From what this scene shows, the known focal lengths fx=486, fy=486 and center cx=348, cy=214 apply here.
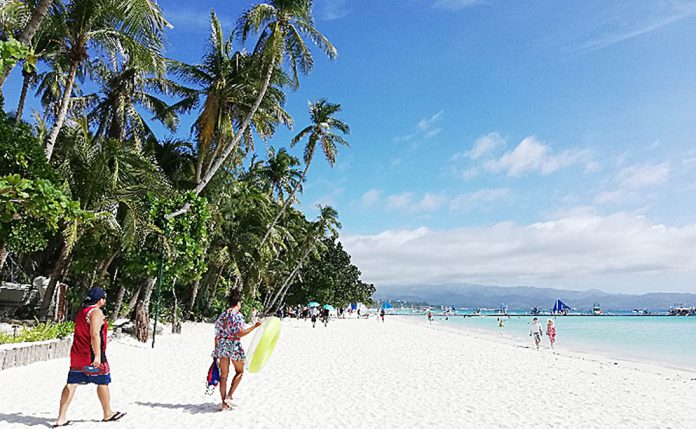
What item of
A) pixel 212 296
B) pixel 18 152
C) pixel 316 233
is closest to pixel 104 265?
pixel 18 152

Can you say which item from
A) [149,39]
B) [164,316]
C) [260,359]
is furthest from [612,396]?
[164,316]

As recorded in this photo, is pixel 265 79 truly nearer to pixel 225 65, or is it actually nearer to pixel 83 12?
pixel 225 65

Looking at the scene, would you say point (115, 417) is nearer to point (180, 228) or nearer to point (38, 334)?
point (38, 334)

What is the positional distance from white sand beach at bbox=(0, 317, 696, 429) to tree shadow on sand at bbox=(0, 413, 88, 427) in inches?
0.4

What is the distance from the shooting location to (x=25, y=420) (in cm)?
532

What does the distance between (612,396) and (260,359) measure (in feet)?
22.6

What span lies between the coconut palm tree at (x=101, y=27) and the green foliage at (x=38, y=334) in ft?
12.5

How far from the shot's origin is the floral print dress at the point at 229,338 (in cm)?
588

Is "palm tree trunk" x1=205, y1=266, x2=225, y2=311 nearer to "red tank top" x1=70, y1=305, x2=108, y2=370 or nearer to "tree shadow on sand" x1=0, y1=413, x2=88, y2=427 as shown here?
"tree shadow on sand" x1=0, y1=413, x2=88, y2=427

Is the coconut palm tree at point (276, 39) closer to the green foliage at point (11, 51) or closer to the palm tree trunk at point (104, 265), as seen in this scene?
the palm tree trunk at point (104, 265)

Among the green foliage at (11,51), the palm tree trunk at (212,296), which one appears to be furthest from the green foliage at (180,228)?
the palm tree trunk at (212,296)

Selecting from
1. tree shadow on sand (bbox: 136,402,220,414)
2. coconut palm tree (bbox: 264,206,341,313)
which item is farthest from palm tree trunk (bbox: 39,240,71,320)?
coconut palm tree (bbox: 264,206,341,313)

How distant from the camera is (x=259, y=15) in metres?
16.7

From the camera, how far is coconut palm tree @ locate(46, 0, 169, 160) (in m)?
11.3
